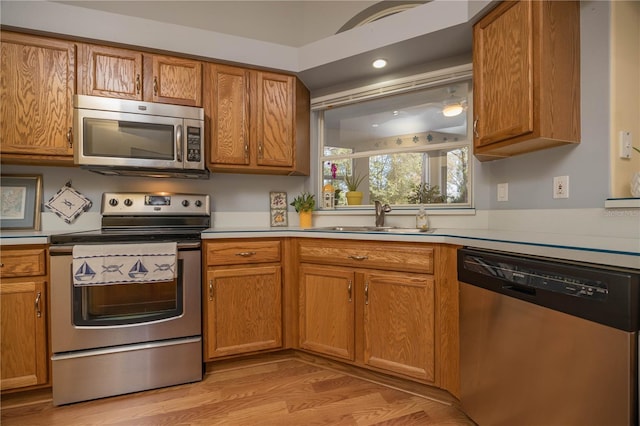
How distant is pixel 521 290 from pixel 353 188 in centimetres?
164

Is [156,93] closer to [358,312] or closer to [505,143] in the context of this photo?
[358,312]

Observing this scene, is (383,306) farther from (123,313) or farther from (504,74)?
(123,313)

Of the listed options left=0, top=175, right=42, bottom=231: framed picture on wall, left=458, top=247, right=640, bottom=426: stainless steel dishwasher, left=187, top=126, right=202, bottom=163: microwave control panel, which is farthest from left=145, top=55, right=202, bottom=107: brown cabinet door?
left=458, top=247, right=640, bottom=426: stainless steel dishwasher

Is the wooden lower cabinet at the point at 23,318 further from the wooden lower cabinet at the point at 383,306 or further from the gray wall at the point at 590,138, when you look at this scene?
the gray wall at the point at 590,138

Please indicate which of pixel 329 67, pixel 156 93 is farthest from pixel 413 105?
pixel 156 93

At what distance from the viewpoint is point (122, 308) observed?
1.79 meters

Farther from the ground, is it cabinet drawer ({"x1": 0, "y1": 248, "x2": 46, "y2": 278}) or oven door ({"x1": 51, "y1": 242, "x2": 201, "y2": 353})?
cabinet drawer ({"x1": 0, "y1": 248, "x2": 46, "y2": 278})

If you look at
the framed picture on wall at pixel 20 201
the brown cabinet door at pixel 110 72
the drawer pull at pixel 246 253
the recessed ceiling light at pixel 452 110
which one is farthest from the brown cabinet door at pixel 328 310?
the framed picture on wall at pixel 20 201

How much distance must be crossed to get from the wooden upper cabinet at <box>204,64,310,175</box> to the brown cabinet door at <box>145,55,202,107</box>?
Answer: 7 cm

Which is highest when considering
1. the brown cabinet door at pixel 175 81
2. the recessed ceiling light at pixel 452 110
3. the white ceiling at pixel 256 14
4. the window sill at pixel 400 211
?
the white ceiling at pixel 256 14

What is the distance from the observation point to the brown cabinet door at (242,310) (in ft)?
6.27

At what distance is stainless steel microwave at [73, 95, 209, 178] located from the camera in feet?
6.10

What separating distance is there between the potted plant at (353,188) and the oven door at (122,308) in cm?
129

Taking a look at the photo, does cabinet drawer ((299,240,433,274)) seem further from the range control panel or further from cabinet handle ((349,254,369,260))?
the range control panel
